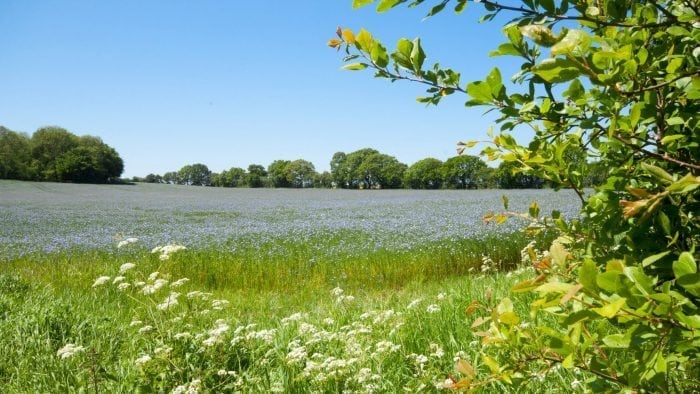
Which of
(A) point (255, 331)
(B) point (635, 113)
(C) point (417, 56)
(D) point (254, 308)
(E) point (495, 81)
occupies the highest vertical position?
(C) point (417, 56)

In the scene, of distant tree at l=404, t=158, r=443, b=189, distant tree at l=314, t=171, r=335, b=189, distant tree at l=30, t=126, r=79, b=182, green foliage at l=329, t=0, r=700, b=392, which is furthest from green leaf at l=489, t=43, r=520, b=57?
distant tree at l=314, t=171, r=335, b=189

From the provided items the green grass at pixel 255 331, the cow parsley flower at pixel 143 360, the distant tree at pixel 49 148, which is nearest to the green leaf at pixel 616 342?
the green grass at pixel 255 331

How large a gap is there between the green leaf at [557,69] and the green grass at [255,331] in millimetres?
630

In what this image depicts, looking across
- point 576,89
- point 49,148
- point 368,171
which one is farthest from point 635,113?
point 368,171

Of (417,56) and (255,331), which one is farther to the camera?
(255,331)

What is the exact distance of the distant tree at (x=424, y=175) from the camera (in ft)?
280

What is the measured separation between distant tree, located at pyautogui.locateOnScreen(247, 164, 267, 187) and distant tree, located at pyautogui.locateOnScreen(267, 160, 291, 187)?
182 cm

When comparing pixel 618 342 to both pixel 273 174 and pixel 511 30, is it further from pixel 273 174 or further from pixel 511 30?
pixel 273 174

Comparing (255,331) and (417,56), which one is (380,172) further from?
(417,56)

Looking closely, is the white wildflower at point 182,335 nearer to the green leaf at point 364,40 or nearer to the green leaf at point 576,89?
the green leaf at point 364,40

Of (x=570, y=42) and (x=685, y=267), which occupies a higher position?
(x=570, y=42)

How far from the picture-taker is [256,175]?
97.2 m

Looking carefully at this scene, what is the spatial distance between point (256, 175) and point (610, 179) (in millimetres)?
98539

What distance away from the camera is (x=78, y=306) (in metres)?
5.13
